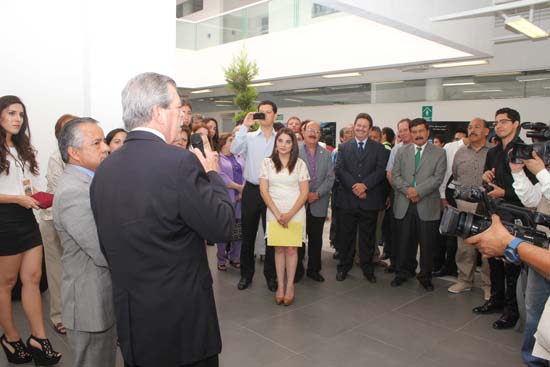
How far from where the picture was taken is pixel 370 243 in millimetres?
4555

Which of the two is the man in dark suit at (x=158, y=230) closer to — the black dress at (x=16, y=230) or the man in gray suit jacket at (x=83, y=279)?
the man in gray suit jacket at (x=83, y=279)

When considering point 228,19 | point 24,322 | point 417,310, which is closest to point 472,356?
point 417,310

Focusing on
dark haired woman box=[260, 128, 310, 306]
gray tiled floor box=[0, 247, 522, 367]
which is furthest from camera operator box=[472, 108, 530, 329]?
dark haired woman box=[260, 128, 310, 306]

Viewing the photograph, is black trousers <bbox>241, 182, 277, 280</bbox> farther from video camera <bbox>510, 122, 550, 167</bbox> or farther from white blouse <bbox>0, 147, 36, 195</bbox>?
video camera <bbox>510, 122, 550, 167</bbox>

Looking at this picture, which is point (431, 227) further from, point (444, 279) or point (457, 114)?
point (457, 114)

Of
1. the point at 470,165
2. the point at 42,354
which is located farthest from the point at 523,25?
the point at 42,354

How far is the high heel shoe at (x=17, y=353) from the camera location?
271 cm

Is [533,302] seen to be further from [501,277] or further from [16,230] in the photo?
[16,230]

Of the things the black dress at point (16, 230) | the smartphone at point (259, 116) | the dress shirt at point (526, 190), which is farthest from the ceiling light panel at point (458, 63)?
the black dress at point (16, 230)

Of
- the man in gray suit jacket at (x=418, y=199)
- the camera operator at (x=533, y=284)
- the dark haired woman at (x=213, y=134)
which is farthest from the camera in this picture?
the dark haired woman at (x=213, y=134)

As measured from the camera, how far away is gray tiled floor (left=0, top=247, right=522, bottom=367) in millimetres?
2910

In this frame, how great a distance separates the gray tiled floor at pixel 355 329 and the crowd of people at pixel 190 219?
18cm

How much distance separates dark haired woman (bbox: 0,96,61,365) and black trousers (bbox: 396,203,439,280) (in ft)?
10.9

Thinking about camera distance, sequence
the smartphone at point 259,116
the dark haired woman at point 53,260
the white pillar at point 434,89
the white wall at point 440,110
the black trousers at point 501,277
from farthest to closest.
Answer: the white pillar at point 434,89 → the white wall at point 440,110 → the smartphone at point 259,116 → the black trousers at point 501,277 → the dark haired woman at point 53,260
